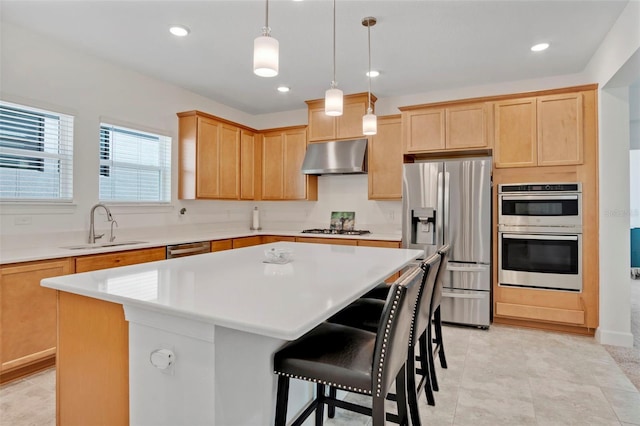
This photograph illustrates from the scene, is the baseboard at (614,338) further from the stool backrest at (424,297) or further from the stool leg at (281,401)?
the stool leg at (281,401)

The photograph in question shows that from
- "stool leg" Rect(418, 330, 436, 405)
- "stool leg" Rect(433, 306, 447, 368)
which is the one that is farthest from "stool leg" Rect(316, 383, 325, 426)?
"stool leg" Rect(433, 306, 447, 368)

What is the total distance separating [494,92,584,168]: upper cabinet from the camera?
11.5ft

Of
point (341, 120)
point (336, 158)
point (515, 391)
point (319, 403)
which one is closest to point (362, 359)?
point (319, 403)

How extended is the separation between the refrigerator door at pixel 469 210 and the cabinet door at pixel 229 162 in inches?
107

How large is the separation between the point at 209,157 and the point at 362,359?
3.65 meters

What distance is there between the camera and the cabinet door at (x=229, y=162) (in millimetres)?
4652

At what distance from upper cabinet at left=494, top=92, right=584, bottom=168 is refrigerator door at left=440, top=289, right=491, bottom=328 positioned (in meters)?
1.40

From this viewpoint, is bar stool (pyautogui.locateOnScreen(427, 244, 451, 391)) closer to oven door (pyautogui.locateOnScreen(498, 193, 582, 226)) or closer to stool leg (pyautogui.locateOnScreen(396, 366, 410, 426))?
stool leg (pyautogui.locateOnScreen(396, 366, 410, 426))

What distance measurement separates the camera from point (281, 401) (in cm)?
142

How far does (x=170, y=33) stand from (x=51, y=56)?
3.76 ft

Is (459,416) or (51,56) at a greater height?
(51,56)

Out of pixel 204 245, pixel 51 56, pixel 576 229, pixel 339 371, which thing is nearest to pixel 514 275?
pixel 576 229

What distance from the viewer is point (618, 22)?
2725 millimetres

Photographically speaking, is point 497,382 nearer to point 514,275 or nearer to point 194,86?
point 514,275
